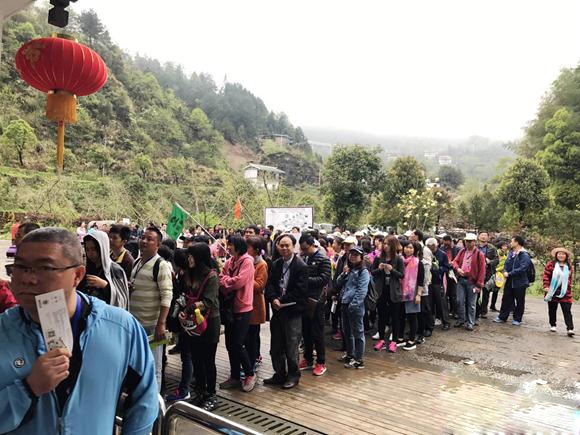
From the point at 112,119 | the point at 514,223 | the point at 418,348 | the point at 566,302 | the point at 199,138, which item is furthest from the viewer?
the point at 199,138

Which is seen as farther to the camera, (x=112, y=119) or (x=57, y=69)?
(x=112, y=119)

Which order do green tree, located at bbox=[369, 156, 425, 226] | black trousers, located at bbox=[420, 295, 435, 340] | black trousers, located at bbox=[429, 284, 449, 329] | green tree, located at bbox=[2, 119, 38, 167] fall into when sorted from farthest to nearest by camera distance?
green tree, located at bbox=[2, 119, 38, 167], green tree, located at bbox=[369, 156, 425, 226], black trousers, located at bbox=[429, 284, 449, 329], black trousers, located at bbox=[420, 295, 435, 340]

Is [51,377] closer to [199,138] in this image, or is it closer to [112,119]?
[112,119]

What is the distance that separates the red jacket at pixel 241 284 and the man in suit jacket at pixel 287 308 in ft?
1.05

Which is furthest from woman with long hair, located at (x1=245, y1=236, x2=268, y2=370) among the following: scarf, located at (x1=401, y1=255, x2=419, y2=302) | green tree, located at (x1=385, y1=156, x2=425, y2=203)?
green tree, located at (x1=385, y1=156, x2=425, y2=203)

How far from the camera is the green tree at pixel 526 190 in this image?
17734 mm

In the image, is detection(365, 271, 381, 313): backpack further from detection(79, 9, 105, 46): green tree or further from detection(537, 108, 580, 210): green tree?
detection(79, 9, 105, 46): green tree

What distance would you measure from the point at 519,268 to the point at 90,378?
8.22m

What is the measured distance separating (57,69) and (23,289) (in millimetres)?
4280

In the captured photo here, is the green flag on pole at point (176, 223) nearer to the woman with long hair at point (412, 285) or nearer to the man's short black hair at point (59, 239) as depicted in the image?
the woman with long hair at point (412, 285)

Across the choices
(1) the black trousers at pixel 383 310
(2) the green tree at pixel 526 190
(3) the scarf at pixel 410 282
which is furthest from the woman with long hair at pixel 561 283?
(2) the green tree at pixel 526 190

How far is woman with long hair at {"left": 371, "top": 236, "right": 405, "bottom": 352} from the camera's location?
20.5ft

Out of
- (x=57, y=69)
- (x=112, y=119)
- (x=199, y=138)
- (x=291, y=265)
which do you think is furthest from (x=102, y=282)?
(x=199, y=138)

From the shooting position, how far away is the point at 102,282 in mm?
3156
